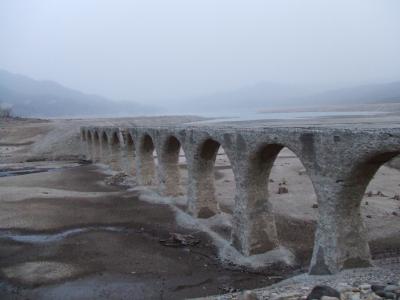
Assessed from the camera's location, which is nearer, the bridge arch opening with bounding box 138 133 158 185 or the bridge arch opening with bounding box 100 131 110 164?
the bridge arch opening with bounding box 138 133 158 185

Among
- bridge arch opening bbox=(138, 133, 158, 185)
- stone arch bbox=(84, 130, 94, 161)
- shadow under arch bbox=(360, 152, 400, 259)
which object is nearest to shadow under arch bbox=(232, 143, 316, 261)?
shadow under arch bbox=(360, 152, 400, 259)

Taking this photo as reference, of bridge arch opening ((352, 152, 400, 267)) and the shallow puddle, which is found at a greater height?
bridge arch opening ((352, 152, 400, 267))

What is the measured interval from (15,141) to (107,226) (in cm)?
5173

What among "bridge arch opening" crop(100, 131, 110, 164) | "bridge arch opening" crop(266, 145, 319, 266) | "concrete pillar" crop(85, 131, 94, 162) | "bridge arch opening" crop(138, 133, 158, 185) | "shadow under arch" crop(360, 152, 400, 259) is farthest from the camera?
"concrete pillar" crop(85, 131, 94, 162)

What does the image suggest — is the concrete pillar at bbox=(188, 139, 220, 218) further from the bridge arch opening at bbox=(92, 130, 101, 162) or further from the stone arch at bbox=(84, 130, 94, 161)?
the stone arch at bbox=(84, 130, 94, 161)

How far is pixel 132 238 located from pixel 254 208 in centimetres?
649

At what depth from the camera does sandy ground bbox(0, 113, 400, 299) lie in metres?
14.8

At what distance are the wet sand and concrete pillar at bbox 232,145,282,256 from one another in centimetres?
152

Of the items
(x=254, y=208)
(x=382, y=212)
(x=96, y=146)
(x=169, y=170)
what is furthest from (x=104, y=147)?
(x=382, y=212)

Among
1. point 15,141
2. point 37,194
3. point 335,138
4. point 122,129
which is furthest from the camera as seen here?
point 15,141

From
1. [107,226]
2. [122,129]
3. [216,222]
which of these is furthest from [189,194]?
[122,129]

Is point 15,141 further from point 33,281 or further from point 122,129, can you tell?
point 33,281

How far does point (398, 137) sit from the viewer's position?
10781 millimetres

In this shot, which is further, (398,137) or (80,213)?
(80,213)
